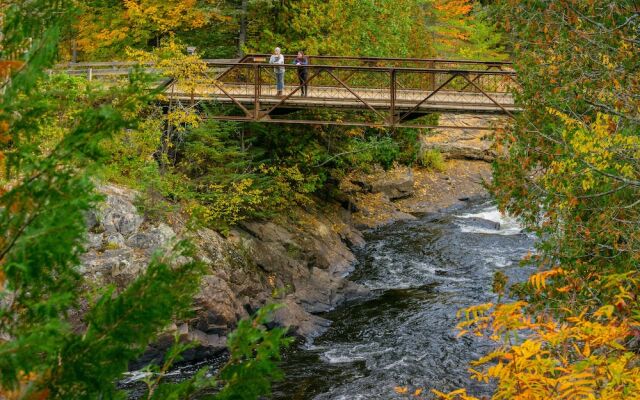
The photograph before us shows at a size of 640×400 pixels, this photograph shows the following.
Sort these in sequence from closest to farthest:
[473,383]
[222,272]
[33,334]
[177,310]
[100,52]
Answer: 1. [33,334]
2. [177,310]
3. [473,383]
4. [222,272]
5. [100,52]

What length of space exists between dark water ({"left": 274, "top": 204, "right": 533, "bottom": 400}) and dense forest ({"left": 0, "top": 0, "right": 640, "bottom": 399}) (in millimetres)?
798

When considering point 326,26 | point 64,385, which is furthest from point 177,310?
point 326,26

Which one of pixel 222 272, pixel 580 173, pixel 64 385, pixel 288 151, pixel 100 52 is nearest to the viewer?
pixel 64 385

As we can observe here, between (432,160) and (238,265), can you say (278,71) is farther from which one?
(432,160)

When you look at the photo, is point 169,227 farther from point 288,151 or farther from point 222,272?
point 288,151

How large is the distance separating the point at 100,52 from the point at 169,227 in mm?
13544

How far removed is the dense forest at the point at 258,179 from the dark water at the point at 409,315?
798 mm

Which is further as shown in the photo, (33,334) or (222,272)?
(222,272)

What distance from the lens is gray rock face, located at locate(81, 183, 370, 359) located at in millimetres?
14117

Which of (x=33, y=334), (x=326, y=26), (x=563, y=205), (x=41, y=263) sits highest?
(x=326, y=26)

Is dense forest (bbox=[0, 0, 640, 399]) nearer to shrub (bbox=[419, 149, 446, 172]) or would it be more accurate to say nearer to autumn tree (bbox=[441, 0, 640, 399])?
autumn tree (bbox=[441, 0, 640, 399])

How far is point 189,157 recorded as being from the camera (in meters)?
18.9

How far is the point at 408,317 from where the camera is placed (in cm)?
1595

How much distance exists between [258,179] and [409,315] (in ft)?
18.9
